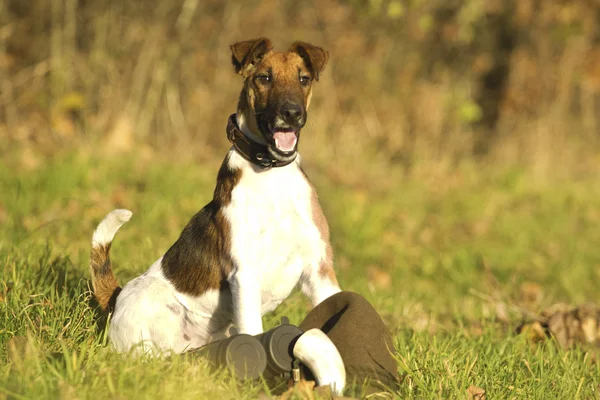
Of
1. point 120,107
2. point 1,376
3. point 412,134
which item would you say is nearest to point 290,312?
point 1,376

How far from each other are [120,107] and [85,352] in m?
7.63

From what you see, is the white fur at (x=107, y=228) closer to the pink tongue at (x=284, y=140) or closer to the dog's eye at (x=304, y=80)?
the pink tongue at (x=284, y=140)

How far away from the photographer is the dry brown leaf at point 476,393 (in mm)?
3714

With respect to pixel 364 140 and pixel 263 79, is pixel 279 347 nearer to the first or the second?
pixel 263 79

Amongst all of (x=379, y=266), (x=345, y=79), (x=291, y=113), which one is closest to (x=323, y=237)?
(x=291, y=113)

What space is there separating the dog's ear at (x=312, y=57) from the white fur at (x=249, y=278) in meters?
0.57

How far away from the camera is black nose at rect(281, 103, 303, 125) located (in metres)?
3.80

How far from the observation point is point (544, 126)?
13461 mm

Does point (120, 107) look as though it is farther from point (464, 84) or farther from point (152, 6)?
point (464, 84)

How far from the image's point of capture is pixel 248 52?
13.6ft

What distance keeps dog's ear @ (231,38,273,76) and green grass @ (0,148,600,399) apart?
4.96 feet

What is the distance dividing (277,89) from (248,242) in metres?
0.79

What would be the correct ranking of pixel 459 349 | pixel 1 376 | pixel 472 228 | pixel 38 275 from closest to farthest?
pixel 1 376 < pixel 459 349 < pixel 38 275 < pixel 472 228

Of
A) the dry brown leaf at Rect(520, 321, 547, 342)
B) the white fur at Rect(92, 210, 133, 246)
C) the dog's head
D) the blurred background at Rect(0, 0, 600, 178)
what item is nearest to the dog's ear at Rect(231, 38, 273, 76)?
the dog's head
